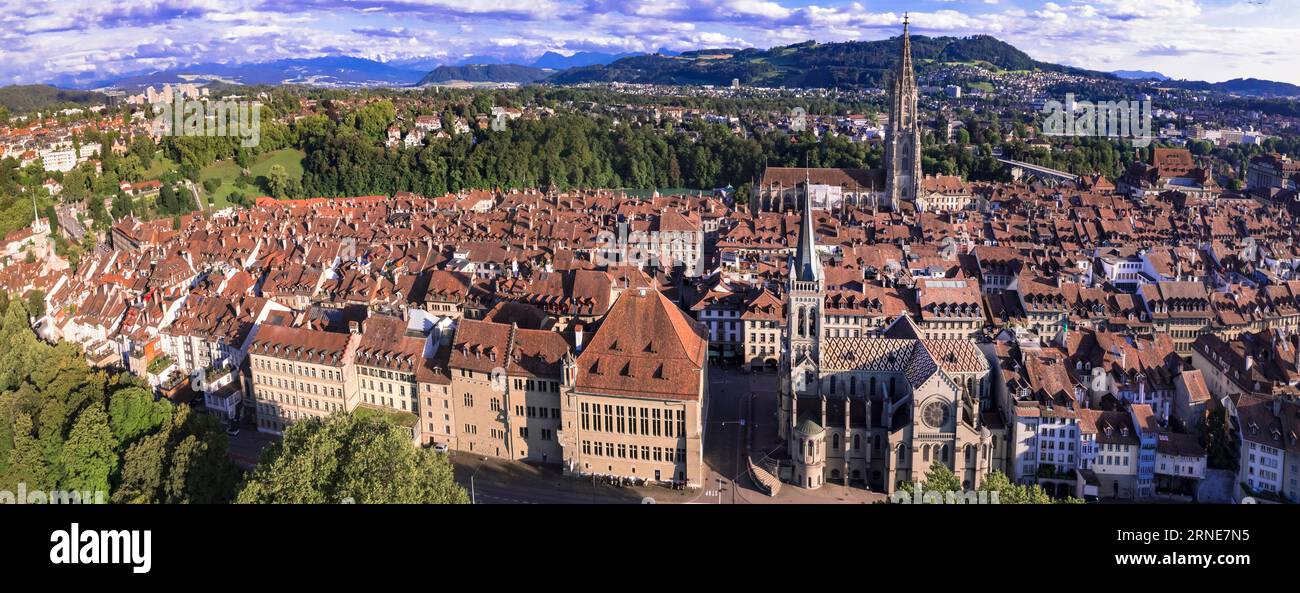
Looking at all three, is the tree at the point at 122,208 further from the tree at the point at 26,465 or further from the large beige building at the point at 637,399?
the large beige building at the point at 637,399

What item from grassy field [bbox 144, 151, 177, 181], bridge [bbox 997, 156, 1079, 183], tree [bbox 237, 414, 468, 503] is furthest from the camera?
bridge [bbox 997, 156, 1079, 183]

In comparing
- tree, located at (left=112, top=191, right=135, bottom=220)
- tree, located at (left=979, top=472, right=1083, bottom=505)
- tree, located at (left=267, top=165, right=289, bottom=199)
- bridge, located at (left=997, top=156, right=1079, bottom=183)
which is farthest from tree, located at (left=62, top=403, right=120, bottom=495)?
bridge, located at (left=997, top=156, right=1079, bottom=183)

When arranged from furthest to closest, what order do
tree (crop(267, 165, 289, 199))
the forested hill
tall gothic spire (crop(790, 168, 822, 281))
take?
1. the forested hill
2. tree (crop(267, 165, 289, 199))
3. tall gothic spire (crop(790, 168, 822, 281))

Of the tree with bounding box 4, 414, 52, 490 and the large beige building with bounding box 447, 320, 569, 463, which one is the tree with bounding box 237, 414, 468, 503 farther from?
the tree with bounding box 4, 414, 52, 490

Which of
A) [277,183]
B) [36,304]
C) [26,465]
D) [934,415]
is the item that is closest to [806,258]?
[934,415]

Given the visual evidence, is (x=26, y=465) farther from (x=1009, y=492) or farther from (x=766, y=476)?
(x=1009, y=492)

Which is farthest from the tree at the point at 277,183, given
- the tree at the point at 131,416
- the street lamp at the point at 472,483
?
the street lamp at the point at 472,483
